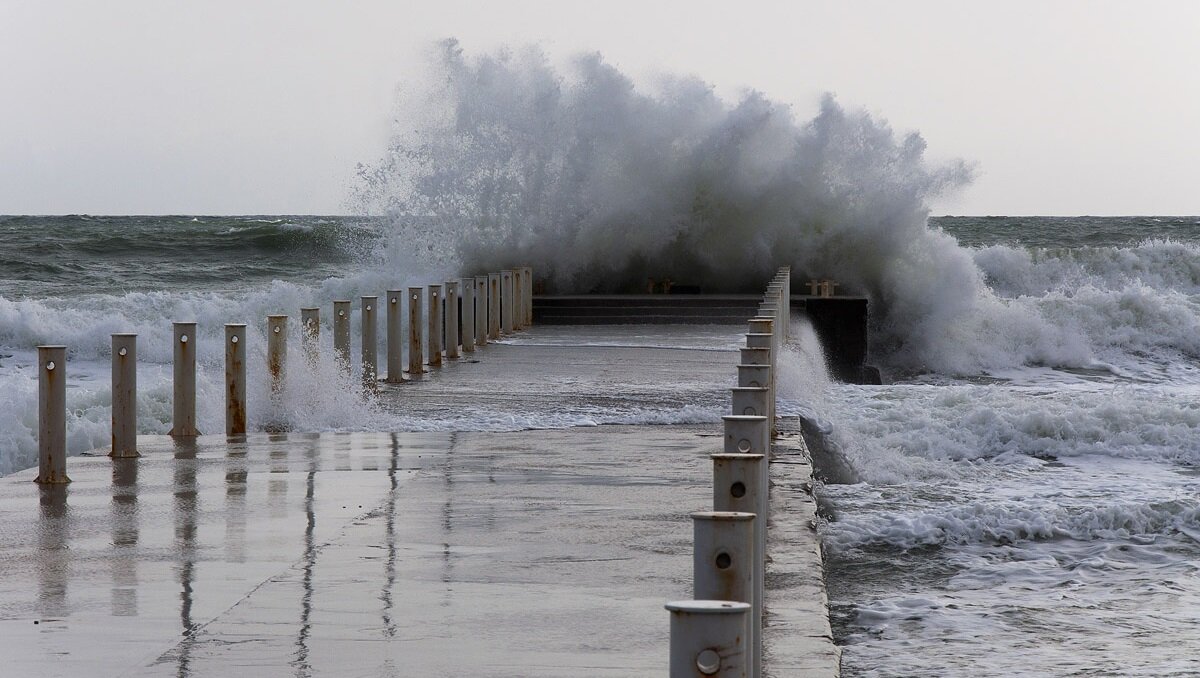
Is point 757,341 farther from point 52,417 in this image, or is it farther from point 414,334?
point 414,334

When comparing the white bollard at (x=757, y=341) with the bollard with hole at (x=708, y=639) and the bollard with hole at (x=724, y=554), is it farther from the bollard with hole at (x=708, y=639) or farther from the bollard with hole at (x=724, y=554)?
the bollard with hole at (x=708, y=639)

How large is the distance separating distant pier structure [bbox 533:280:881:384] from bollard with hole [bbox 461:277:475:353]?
5.03 m

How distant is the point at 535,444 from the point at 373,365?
426cm

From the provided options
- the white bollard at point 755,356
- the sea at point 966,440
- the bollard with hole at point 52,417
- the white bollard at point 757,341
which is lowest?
the sea at point 966,440

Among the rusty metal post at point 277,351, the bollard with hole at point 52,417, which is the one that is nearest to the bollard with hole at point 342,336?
the rusty metal post at point 277,351

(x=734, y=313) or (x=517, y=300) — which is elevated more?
(x=517, y=300)

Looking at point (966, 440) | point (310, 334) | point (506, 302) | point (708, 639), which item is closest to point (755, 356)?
point (310, 334)

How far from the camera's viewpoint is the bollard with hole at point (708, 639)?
313 centimetres

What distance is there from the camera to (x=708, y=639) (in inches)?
124

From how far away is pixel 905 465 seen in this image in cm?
1288

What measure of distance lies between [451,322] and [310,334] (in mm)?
5037

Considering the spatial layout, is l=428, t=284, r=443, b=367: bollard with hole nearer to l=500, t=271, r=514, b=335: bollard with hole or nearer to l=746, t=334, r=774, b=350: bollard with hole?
l=500, t=271, r=514, b=335: bollard with hole

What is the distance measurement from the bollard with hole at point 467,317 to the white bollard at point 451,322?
31 centimetres

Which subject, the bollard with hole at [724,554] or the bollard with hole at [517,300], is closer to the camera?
the bollard with hole at [724,554]
